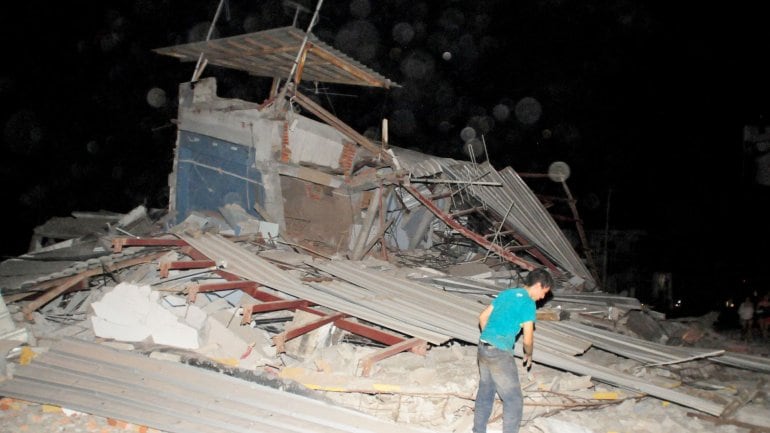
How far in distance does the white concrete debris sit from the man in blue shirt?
3.12 meters

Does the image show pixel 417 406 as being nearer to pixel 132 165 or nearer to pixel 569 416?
pixel 569 416

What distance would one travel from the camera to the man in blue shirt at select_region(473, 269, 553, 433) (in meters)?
3.61

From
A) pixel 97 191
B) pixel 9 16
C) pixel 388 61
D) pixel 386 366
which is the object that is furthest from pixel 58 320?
pixel 388 61

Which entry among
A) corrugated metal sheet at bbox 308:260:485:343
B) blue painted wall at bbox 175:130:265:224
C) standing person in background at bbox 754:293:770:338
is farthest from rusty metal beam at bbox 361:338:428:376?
standing person in background at bbox 754:293:770:338

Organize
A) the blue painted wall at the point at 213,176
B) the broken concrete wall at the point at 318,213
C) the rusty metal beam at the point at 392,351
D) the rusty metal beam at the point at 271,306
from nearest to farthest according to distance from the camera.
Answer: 1. the rusty metal beam at the point at 392,351
2. the rusty metal beam at the point at 271,306
3. the blue painted wall at the point at 213,176
4. the broken concrete wall at the point at 318,213

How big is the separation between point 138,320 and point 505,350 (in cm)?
407

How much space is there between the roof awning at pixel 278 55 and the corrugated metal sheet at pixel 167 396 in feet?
15.3

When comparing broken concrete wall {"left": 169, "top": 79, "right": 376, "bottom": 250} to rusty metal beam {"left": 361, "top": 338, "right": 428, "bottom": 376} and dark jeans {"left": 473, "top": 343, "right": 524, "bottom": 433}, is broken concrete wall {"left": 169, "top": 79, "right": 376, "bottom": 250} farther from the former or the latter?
A: dark jeans {"left": 473, "top": 343, "right": 524, "bottom": 433}

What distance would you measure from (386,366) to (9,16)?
19985mm

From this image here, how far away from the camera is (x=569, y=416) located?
4328 millimetres

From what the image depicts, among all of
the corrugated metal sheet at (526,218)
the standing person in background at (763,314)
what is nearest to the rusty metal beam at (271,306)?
the corrugated metal sheet at (526,218)

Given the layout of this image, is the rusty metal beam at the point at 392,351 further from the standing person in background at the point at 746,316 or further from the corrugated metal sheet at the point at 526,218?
the standing person in background at the point at 746,316

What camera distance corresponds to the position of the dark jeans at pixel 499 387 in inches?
142

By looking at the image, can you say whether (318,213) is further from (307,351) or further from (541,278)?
(541,278)
